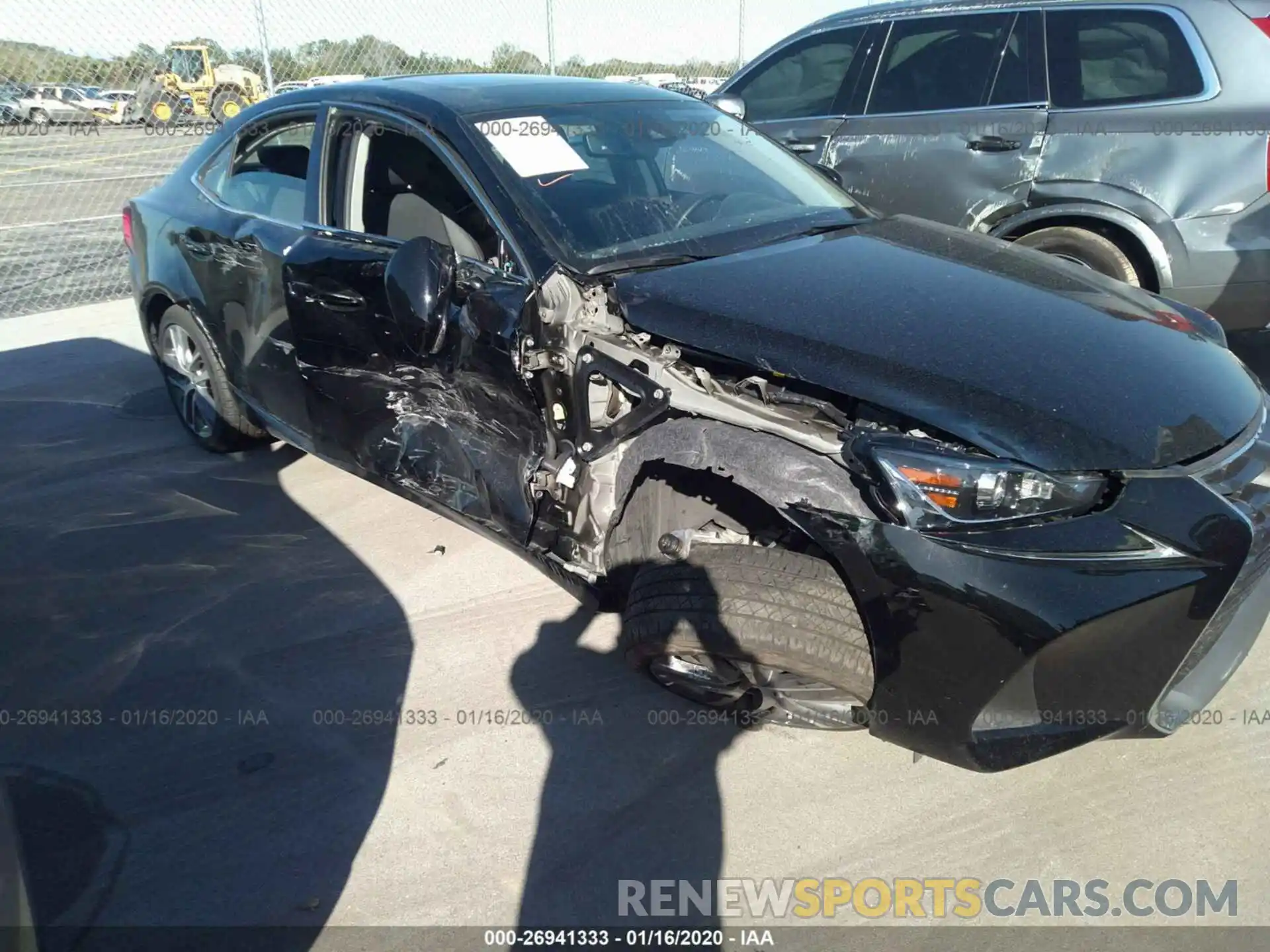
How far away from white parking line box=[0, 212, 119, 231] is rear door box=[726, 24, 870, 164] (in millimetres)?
9131

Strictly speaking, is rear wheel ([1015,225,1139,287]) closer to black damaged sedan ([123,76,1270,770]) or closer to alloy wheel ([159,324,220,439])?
black damaged sedan ([123,76,1270,770])

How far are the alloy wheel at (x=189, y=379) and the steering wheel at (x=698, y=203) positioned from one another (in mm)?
2391

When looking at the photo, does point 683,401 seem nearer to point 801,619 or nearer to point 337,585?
point 801,619

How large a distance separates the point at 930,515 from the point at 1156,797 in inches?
42.1

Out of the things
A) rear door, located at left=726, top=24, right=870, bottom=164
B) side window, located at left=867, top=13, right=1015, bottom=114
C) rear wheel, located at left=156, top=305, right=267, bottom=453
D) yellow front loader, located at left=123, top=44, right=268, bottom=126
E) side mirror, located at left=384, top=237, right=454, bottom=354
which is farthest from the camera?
yellow front loader, located at left=123, top=44, right=268, bottom=126

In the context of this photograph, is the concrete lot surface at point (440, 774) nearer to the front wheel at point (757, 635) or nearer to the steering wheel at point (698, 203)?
the front wheel at point (757, 635)

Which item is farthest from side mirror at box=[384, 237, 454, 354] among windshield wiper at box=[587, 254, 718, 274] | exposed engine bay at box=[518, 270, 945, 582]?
windshield wiper at box=[587, 254, 718, 274]

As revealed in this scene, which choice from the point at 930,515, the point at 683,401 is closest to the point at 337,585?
the point at 683,401

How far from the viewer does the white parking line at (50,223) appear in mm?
11398

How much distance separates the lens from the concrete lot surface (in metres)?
2.33

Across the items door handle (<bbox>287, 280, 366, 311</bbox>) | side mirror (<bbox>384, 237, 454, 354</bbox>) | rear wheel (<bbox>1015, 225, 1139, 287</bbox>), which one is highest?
side mirror (<bbox>384, 237, 454, 354</bbox>)

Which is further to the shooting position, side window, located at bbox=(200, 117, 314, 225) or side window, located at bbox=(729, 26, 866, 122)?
side window, located at bbox=(729, 26, 866, 122)

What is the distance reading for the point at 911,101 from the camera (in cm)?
550

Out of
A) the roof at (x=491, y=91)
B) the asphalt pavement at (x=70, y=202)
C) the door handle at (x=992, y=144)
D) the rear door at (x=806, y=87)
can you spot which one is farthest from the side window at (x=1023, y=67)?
the asphalt pavement at (x=70, y=202)
